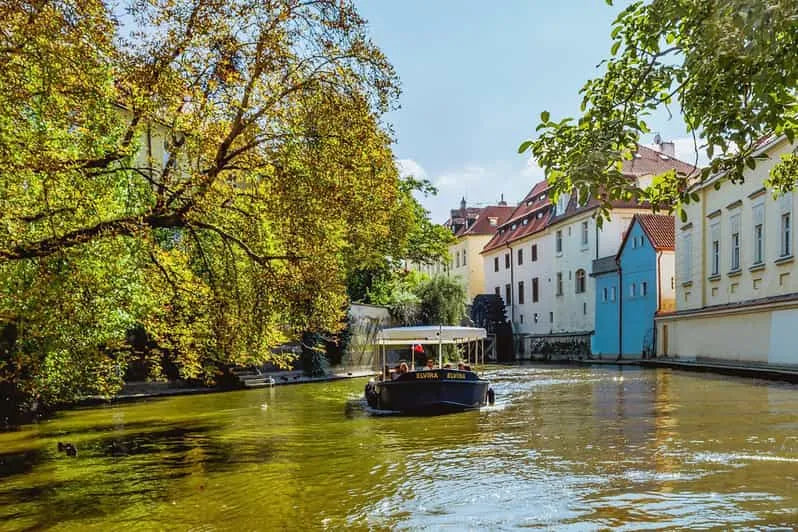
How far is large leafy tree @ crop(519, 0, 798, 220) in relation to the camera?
444 centimetres

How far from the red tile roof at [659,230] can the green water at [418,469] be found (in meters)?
25.2

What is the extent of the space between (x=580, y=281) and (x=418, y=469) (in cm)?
4708

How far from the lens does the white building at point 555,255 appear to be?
182ft

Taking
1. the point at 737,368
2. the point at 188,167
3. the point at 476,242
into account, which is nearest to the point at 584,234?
the point at 476,242

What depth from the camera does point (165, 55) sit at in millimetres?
11727

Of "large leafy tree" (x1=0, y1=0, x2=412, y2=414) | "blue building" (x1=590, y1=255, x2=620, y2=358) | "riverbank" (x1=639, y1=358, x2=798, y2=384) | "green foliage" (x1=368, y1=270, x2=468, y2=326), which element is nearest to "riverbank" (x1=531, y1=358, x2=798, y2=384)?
"riverbank" (x1=639, y1=358, x2=798, y2=384)

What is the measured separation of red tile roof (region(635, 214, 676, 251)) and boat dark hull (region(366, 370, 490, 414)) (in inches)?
1105

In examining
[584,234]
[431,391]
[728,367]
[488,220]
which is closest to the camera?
[431,391]

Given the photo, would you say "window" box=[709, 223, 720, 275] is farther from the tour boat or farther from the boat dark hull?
the boat dark hull

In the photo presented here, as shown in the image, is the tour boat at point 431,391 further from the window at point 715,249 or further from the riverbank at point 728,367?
the window at point 715,249

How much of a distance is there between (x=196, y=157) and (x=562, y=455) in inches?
311

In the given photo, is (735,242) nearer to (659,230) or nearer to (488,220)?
(659,230)

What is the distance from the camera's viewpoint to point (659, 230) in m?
48.2

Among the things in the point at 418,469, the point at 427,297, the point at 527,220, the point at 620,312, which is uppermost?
the point at 527,220
